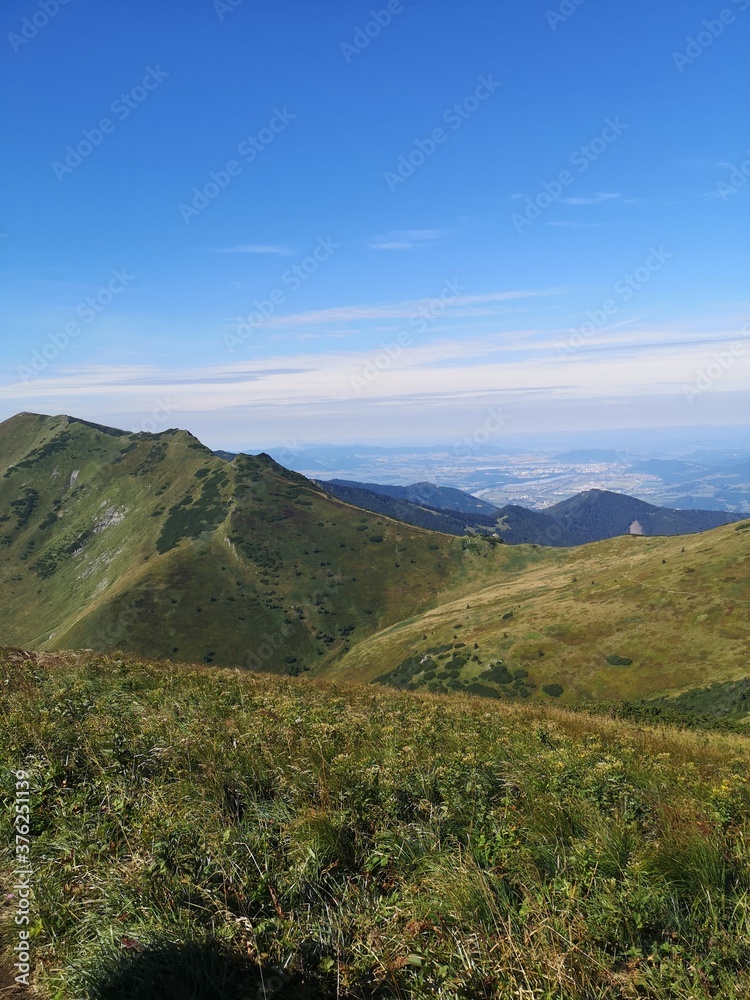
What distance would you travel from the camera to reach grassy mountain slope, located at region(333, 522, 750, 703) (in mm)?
75375

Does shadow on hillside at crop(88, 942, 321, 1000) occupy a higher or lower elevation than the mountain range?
higher

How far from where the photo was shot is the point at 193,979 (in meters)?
4.43

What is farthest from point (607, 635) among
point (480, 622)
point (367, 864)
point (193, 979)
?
point (193, 979)

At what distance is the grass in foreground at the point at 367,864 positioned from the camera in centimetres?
446

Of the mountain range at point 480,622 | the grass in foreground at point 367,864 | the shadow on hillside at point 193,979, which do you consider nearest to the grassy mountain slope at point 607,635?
the mountain range at point 480,622

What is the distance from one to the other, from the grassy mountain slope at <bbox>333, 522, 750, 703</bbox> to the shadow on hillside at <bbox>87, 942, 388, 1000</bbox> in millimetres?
77197

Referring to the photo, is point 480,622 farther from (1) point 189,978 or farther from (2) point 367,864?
(1) point 189,978

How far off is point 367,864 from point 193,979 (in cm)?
214

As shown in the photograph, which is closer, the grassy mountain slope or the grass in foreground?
the grass in foreground

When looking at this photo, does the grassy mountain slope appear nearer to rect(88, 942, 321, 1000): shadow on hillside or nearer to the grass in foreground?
the grass in foreground

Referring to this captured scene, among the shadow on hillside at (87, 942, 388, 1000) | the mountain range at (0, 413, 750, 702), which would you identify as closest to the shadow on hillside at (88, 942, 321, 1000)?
the shadow on hillside at (87, 942, 388, 1000)

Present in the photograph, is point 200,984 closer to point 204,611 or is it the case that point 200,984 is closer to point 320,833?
point 320,833

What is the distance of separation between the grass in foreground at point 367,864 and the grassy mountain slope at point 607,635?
73.5 meters

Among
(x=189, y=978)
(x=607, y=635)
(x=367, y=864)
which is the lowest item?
(x=607, y=635)
